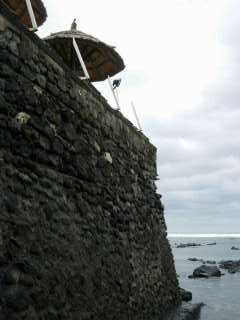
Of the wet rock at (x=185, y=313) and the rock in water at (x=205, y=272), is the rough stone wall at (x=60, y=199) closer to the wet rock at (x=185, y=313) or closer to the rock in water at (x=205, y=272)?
the wet rock at (x=185, y=313)

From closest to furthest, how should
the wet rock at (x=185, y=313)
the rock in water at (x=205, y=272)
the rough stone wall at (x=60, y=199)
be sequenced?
the rough stone wall at (x=60, y=199) < the wet rock at (x=185, y=313) < the rock in water at (x=205, y=272)

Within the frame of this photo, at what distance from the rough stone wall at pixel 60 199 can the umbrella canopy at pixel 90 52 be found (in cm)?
271

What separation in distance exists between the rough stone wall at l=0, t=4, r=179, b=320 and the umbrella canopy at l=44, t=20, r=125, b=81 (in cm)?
271

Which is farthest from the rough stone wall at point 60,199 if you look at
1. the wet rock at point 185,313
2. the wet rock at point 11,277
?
the wet rock at point 185,313

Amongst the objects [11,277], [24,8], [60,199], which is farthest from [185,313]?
[24,8]

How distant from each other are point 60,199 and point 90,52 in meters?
6.80

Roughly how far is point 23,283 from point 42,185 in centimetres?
143

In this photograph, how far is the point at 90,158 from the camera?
7473mm

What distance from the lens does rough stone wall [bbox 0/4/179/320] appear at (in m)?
5.02

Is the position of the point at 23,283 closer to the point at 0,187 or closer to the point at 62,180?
the point at 0,187

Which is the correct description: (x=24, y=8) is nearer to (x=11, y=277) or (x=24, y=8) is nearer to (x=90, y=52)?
(x=90, y=52)

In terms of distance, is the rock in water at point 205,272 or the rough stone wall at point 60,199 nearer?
the rough stone wall at point 60,199

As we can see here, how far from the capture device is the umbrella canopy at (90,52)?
36.1 ft

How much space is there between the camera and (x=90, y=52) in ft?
38.5
